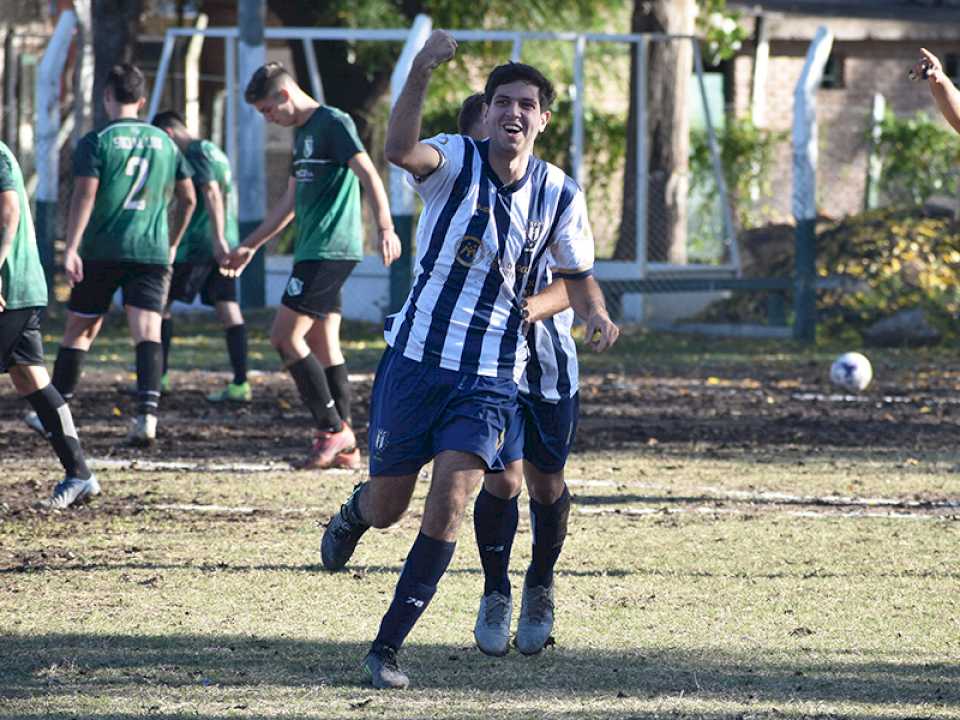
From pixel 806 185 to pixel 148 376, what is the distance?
969 cm

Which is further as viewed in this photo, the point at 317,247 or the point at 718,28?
the point at 718,28

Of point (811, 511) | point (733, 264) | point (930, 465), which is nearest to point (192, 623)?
point (811, 511)

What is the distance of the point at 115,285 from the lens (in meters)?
10.7

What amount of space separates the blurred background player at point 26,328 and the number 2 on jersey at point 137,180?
2.28 metres

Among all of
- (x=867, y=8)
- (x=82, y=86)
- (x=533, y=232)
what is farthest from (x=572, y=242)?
(x=867, y=8)

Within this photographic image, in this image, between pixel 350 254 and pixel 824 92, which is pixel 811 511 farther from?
pixel 824 92

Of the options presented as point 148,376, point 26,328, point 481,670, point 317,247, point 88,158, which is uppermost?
point 88,158

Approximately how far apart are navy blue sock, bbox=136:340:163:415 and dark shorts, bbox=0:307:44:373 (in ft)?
7.48

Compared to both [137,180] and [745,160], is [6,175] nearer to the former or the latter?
[137,180]

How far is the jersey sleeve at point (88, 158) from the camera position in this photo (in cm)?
1040

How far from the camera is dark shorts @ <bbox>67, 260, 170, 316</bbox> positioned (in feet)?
34.7

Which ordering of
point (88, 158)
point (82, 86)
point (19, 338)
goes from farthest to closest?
point (82, 86) < point (88, 158) < point (19, 338)

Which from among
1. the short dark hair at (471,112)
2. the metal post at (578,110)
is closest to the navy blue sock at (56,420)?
Answer: the short dark hair at (471,112)

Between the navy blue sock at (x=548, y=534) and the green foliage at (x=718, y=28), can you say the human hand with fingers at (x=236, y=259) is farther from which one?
the green foliage at (x=718, y=28)
